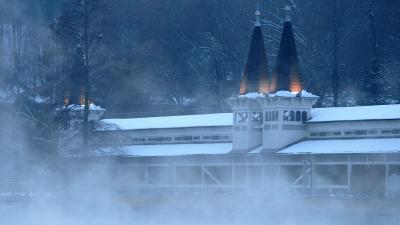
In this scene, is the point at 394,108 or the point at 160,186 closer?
the point at 394,108

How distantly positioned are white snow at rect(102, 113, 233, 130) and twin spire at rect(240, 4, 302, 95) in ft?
9.00

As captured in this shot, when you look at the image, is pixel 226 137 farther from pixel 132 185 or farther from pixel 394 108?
pixel 394 108

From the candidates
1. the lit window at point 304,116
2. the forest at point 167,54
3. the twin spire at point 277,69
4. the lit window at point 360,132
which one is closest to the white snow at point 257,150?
the lit window at point 304,116

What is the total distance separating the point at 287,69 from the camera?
48.7 metres

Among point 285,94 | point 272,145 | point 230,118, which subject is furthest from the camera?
point 230,118

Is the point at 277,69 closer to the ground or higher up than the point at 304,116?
higher up

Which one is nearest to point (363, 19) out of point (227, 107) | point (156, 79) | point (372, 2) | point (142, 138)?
point (372, 2)

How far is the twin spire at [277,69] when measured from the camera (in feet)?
157

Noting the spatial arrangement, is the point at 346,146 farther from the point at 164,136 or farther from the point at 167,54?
the point at 167,54

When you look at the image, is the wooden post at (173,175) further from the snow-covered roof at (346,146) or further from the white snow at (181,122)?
the snow-covered roof at (346,146)

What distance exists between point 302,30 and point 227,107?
22.8 feet

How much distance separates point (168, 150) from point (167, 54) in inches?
1301

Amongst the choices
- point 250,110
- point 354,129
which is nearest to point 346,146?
point 354,129

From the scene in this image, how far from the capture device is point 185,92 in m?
82.1
